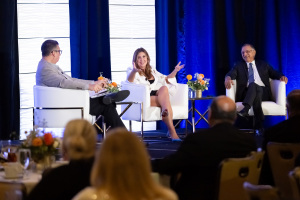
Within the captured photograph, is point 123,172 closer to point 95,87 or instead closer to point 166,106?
point 95,87

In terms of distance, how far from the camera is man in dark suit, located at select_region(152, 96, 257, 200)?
11.4ft

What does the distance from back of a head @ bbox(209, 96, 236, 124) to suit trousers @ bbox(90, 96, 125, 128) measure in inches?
145

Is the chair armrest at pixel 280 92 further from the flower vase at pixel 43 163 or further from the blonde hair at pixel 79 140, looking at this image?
the blonde hair at pixel 79 140

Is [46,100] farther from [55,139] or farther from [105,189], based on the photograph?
[105,189]

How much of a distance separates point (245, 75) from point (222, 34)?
3.45 ft

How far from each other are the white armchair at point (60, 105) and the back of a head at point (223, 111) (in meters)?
3.40

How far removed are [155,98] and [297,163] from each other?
4.71m

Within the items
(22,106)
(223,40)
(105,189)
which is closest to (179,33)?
(223,40)

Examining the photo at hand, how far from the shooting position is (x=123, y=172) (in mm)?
2055

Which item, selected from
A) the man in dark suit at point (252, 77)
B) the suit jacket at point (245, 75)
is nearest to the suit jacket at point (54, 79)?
the man in dark suit at point (252, 77)

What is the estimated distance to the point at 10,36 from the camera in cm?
803

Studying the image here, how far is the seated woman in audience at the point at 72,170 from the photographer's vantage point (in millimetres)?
2682

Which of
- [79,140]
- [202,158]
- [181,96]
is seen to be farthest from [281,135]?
[181,96]

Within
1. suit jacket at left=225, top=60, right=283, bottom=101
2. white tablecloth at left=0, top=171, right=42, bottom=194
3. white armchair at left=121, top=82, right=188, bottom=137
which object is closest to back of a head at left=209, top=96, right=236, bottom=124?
white tablecloth at left=0, top=171, right=42, bottom=194
